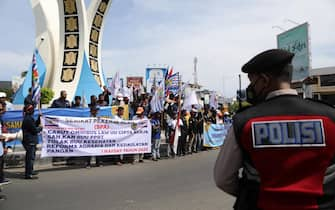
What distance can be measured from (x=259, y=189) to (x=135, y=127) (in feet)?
32.8

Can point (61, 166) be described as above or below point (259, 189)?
below

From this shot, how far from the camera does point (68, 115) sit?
11.4 metres

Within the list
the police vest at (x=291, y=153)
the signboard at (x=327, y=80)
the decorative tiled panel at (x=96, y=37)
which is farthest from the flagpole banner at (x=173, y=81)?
the signboard at (x=327, y=80)

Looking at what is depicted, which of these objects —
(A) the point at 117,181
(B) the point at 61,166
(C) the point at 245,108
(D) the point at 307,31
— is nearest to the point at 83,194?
(A) the point at 117,181

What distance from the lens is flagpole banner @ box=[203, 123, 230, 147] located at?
16.6m

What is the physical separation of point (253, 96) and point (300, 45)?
23.2 meters

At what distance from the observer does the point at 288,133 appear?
1944mm

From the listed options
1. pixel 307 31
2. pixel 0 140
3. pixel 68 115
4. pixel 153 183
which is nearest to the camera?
pixel 0 140

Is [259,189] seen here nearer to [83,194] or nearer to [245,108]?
[245,108]

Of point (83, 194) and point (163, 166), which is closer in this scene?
point (83, 194)

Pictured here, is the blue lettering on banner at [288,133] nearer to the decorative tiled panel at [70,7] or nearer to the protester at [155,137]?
the protester at [155,137]

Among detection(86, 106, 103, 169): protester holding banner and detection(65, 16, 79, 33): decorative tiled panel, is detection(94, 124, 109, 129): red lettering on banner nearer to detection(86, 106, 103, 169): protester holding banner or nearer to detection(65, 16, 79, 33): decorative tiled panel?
detection(86, 106, 103, 169): protester holding banner

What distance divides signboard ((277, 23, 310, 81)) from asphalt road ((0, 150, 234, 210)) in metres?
13.5

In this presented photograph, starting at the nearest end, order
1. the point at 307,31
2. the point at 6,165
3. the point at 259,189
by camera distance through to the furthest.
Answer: the point at 259,189 < the point at 6,165 < the point at 307,31
